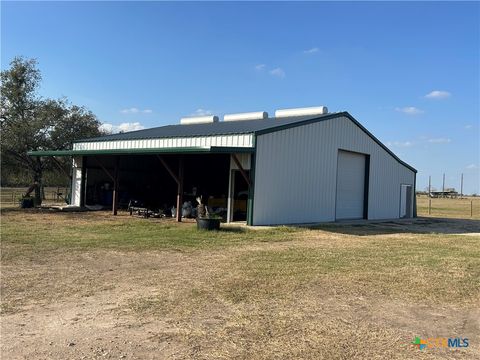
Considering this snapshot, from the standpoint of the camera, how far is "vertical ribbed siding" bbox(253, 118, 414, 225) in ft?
59.6

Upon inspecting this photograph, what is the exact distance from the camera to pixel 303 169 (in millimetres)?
19844

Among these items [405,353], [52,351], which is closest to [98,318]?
[52,351]

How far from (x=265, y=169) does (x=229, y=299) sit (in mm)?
11504

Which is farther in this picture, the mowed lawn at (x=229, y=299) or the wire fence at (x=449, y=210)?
the wire fence at (x=449, y=210)

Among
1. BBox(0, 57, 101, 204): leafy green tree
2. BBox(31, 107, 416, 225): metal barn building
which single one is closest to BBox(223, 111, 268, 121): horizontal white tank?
BBox(31, 107, 416, 225): metal barn building

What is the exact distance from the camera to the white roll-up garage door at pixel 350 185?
74.6 feet

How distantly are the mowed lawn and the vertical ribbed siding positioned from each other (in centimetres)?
536

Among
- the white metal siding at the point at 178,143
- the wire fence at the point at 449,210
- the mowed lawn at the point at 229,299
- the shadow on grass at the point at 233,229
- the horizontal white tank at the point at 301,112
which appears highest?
the horizontal white tank at the point at 301,112

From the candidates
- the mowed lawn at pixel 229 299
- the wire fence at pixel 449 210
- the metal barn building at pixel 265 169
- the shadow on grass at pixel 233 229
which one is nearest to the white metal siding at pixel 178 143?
the metal barn building at pixel 265 169

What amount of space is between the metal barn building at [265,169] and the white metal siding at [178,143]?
0.14 ft

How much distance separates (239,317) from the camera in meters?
5.95

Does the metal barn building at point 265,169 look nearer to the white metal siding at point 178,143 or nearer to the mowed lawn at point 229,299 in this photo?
the white metal siding at point 178,143

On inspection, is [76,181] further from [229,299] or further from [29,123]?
[229,299]

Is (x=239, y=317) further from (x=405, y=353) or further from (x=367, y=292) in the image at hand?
(x=367, y=292)
